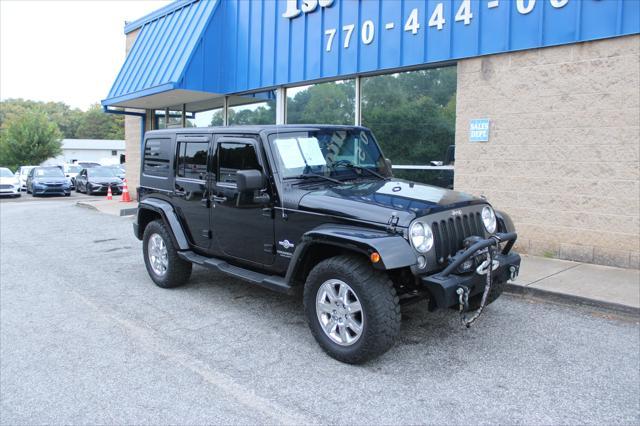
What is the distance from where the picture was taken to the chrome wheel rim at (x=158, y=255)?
6395 mm

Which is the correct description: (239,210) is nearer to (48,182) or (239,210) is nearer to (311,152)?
(311,152)

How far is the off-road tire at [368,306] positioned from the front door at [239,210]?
3.24ft

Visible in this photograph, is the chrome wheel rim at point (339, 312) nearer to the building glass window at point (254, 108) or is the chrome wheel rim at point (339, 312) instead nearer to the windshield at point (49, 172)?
the building glass window at point (254, 108)

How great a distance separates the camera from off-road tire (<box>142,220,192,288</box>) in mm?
6207

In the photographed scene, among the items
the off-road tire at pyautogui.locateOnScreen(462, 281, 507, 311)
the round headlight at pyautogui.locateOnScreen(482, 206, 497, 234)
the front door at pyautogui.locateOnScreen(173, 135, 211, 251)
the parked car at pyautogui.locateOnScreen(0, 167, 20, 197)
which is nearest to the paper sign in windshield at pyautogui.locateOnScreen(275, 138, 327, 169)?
the front door at pyautogui.locateOnScreen(173, 135, 211, 251)

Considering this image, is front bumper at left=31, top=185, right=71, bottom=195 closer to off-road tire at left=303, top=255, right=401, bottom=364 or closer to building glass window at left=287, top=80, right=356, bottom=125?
building glass window at left=287, top=80, right=356, bottom=125

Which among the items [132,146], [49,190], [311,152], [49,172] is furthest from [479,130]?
[49,172]

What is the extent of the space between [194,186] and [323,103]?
19.8ft

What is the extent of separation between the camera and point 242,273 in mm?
5254

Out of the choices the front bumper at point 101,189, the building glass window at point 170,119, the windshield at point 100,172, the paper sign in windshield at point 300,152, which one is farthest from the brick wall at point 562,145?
the windshield at point 100,172

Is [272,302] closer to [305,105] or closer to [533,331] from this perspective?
[533,331]

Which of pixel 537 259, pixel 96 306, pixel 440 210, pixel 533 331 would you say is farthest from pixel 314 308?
pixel 537 259

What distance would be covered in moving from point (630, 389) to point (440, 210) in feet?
6.08

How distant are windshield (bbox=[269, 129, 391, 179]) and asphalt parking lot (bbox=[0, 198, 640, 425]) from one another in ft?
4.97
